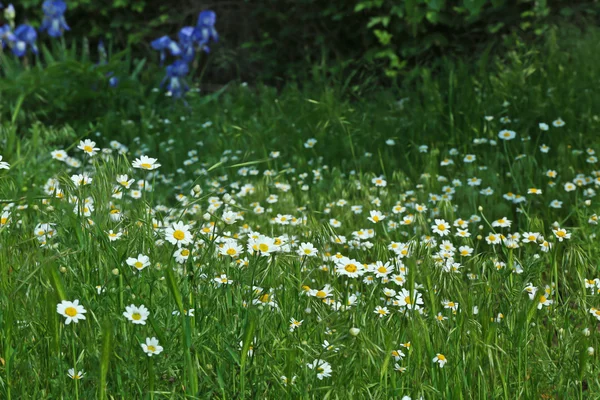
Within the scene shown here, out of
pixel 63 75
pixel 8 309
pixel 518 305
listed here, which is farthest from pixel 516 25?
pixel 8 309

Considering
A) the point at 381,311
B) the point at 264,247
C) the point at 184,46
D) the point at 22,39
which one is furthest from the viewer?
the point at 22,39

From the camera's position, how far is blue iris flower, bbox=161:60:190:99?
5.05 metres

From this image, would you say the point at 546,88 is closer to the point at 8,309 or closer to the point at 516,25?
the point at 516,25

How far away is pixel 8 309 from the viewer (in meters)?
1.60

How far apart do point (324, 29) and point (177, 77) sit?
1337mm

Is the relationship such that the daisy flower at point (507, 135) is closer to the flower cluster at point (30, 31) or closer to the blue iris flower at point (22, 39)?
the flower cluster at point (30, 31)

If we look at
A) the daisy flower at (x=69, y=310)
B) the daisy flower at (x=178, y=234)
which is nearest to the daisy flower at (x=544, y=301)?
the daisy flower at (x=178, y=234)

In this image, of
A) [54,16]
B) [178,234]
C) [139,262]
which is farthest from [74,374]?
[54,16]

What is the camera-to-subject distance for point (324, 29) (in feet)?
18.6

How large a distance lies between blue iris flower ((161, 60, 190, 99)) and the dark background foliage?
2.24 feet

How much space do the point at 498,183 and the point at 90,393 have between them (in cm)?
220

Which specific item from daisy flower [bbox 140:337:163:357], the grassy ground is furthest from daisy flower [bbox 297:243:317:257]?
daisy flower [bbox 140:337:163:357]

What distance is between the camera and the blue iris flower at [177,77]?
5047 millimetres

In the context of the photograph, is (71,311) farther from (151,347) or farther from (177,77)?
(177,77)
